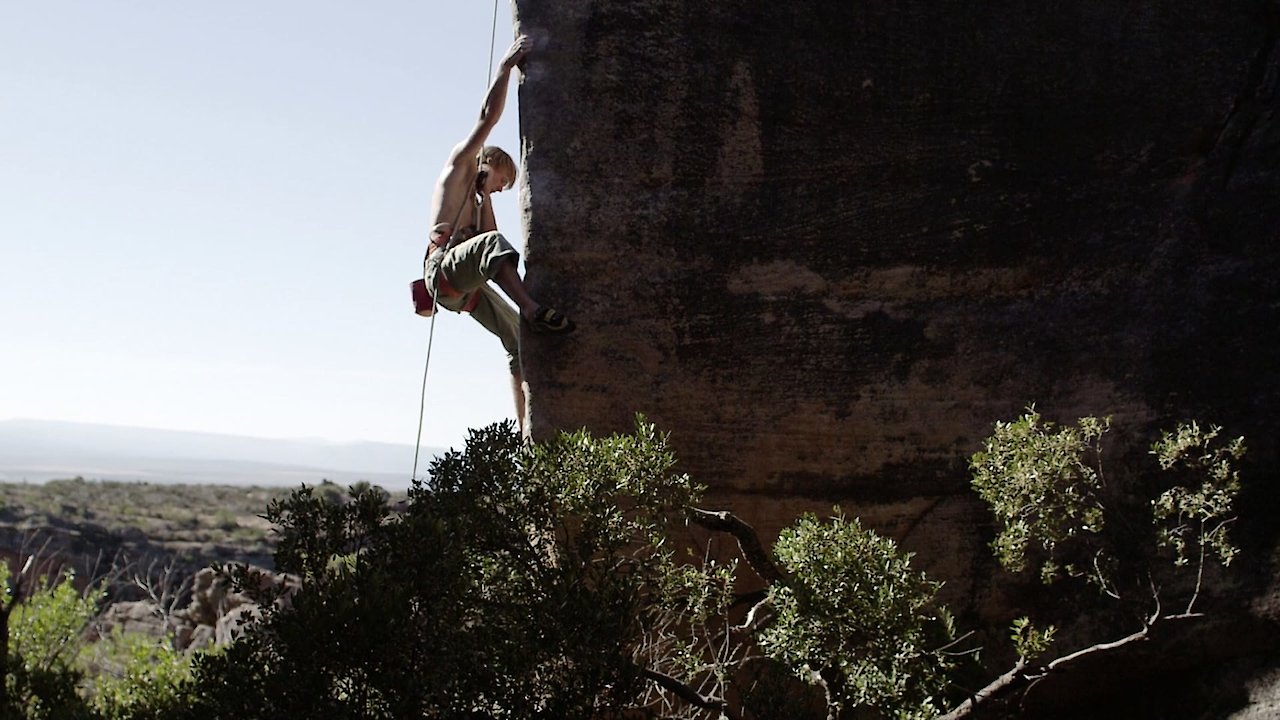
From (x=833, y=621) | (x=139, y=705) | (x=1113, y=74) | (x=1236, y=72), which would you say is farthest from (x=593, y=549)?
(x=1236, y=72)

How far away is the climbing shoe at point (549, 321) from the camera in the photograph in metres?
8.30

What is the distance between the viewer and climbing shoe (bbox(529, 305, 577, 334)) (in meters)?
8.30

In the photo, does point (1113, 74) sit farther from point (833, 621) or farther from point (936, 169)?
point (833, 621)

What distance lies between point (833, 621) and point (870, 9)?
4.31m

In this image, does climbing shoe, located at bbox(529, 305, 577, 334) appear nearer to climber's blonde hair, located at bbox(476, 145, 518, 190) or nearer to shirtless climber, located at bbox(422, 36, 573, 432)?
shirtless climber, located at bbox(422, 36, 573, 432)

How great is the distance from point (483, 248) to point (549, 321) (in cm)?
66

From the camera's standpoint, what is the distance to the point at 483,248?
8453 millimetres

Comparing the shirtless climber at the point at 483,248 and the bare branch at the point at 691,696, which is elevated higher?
the shirtless climber at the point at 483,248

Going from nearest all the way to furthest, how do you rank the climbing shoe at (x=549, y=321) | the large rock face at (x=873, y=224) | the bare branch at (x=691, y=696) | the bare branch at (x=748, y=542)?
the bare branch at (x=691, y=696) → the bare branch at (x=748, y=542) → the climbing shoe at (x=549, y=321) → the large rock face at (x=873, y=224)

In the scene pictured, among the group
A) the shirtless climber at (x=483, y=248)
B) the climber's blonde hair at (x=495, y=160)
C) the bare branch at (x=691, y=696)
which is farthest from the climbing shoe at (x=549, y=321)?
the bare branch at (x=691, y=696)

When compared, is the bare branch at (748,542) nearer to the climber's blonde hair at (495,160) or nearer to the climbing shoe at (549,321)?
the climbing shoe at (549,321)

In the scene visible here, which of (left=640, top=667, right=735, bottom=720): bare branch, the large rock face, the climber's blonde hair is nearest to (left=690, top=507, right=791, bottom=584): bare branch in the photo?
the large rock face

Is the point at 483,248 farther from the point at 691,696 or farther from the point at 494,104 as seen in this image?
the point at 691,696

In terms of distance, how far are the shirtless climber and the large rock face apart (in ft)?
0.72
